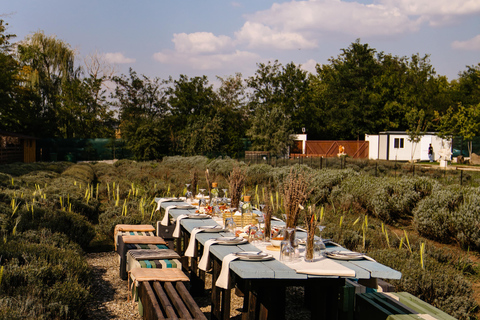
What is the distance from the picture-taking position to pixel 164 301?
3.56 metres

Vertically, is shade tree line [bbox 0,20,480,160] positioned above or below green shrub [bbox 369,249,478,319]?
above

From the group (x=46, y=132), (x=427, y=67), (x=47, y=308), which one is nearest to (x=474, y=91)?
(x=427, y=67)

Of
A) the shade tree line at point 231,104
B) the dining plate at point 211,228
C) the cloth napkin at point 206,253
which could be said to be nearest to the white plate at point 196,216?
the dining plate at point 211,228

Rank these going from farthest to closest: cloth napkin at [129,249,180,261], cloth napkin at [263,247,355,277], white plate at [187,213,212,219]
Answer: white plate at [187,213,212,219], cloth napkin at [129,249,180,261], cloth napkin at [263,247,355,277]

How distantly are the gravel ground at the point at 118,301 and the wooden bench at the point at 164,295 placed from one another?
0.74 metres

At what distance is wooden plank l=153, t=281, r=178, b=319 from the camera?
10.9 ft

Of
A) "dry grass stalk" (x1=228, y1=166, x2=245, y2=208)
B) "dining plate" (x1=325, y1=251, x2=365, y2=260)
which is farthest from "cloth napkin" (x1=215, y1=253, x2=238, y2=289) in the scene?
"dry grass stalk" (x1=228, y1=166, x2=245, y2=208)

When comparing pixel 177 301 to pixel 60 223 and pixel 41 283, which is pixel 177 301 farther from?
pixel 60 223

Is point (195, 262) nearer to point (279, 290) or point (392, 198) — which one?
point (279, 290)

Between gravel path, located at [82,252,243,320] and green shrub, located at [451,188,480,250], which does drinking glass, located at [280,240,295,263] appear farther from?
green shrub, located at [451,188,480,250]

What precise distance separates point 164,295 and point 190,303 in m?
0.27

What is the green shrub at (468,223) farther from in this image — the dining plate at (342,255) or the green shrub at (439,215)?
the dining plate at (342,255)

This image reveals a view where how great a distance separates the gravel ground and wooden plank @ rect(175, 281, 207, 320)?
1027mm

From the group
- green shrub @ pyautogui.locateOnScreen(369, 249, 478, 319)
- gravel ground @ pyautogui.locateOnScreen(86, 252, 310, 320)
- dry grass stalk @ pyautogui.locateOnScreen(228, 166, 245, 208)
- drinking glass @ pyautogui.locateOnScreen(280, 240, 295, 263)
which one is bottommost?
gravel ground @ pyautogui.locateOnScreen(86, 252, 310, 320)
